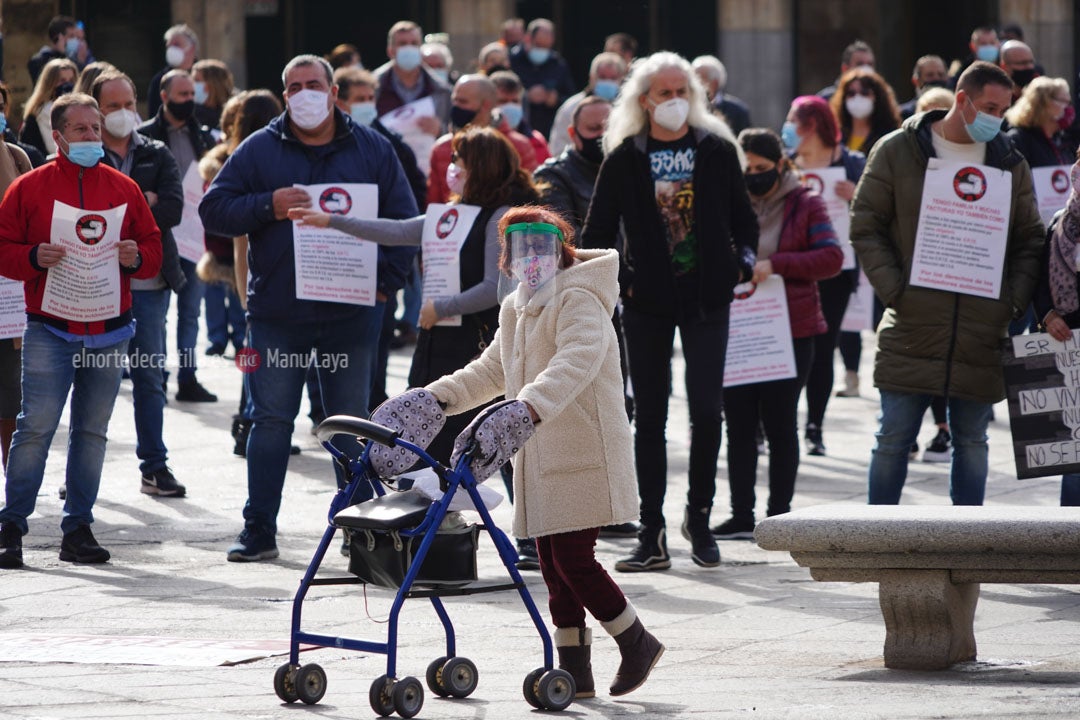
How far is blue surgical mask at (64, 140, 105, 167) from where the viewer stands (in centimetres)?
829

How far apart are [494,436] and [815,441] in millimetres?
6094

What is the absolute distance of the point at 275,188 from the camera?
8.48 meters

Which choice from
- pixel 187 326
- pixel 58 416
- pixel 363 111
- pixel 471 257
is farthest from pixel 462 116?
pixel 58 416

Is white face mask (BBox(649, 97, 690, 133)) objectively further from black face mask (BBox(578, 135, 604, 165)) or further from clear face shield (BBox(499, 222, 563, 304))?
clear face shield (BBox(499, 222, 563, 304))

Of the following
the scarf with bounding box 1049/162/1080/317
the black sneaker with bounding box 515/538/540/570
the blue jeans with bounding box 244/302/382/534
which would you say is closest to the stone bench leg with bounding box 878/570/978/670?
the scarf with bounding box 1049/162/1080/317

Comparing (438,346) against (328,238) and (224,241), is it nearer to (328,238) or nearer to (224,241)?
(328,238)

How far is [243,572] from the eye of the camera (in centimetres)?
817

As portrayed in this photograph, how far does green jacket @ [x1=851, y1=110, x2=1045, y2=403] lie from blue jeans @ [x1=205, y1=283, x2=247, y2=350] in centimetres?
695

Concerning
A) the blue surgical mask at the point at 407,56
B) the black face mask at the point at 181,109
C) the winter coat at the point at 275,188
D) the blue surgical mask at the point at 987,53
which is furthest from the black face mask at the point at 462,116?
the blue surgical mask at the point at 987,53

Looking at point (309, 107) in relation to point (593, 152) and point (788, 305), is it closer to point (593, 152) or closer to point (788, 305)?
point (593, 152)

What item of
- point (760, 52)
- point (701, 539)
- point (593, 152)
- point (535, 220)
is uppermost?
point (760, 52)

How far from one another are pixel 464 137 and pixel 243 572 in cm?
205

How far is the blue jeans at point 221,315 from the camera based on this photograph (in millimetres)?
14156

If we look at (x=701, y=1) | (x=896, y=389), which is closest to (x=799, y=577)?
(x=896, y=389)
